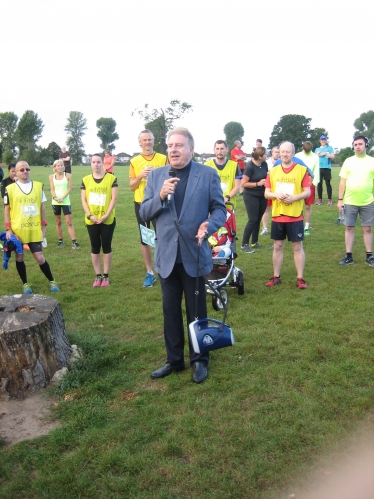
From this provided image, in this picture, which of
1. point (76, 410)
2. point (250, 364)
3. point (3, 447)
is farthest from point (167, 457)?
point (250, 364)

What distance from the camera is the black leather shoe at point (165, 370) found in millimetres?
4328

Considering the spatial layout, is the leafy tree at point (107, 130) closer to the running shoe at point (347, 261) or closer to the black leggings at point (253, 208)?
the black leggings at point (253, 208)

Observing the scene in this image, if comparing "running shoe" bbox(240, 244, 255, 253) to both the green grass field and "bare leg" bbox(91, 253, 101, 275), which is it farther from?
"bare leg" bbox(91, 253, 101, 275)

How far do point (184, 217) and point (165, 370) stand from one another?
1498mm

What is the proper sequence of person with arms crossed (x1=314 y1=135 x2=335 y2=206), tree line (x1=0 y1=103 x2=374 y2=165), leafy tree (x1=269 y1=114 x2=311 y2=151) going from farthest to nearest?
1. leafy tree (x1=269 y1=114 x2=311 y2=151)
2. tree line (x1=0 y1=103 x2=374 y2=165)
3. person with arms crossed (x1=314 y1=135 x2=335 y2=206)

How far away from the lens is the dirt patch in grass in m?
3.58

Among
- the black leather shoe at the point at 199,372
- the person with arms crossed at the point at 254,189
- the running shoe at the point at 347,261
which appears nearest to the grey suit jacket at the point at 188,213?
the black leather shoe at the point at 199,372

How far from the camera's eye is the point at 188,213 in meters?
4.07

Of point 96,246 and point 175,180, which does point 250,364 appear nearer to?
point 175,180

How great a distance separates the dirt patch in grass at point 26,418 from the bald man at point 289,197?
4.18m

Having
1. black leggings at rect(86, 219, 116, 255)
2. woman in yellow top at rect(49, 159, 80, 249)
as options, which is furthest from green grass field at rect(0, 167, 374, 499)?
woman in yellow top at rect(49, 159, 80, 249)

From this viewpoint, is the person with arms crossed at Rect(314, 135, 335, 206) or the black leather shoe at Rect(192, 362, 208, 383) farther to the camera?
the person with arms crossed at Rect(314, 135, 335, 206)

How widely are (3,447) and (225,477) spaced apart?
1697mm

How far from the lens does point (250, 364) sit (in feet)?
14.7
